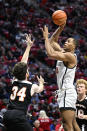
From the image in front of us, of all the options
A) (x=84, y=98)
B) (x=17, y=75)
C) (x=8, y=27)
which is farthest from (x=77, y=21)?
(x=17, y=75)

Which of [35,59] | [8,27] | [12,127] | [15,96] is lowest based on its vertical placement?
[35,59]

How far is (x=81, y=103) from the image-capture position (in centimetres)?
664

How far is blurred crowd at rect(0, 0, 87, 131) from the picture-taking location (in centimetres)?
1249

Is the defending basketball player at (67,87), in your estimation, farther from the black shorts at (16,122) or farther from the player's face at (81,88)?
the black shorts at (16,122)

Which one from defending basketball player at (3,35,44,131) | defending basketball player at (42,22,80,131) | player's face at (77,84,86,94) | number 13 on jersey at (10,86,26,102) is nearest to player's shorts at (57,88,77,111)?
defending basketball player at (42,22,80,131)

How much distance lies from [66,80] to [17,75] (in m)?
1.13

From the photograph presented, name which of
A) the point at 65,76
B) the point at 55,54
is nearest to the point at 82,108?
the point at 65,76

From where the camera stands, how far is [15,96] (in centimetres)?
546

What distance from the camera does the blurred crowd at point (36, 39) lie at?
12.5m

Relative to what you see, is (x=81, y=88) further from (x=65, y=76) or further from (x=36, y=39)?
(x=36, y=39)

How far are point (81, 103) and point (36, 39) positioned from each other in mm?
10206

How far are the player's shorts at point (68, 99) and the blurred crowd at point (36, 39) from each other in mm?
3965

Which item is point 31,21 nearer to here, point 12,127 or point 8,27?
point 8,27

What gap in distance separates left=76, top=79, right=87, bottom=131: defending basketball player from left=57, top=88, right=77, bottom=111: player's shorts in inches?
11.5
